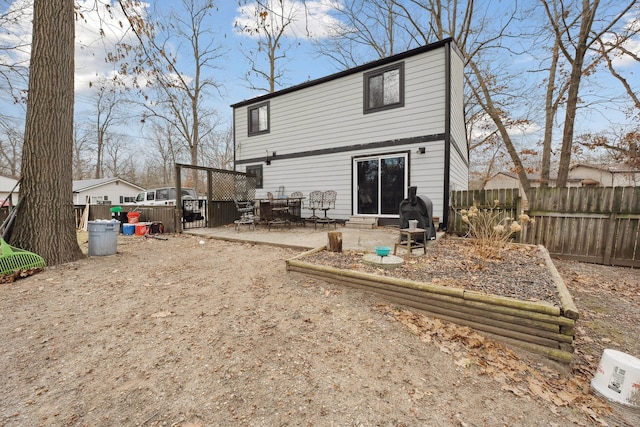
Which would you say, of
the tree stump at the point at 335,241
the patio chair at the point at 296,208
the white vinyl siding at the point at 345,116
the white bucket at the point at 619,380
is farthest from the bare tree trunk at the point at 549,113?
the white bucket at the point at 619,380

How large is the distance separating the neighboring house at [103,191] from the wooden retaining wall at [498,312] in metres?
22.4

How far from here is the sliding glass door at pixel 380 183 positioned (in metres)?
7.75

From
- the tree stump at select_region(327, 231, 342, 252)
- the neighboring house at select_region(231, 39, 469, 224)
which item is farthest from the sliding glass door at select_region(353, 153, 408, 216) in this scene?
the tree stump at select_region(327, 231, 342, 252)

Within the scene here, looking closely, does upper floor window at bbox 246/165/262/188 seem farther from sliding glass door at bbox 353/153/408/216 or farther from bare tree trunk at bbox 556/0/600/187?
bare tree trunk at bbox 556/0/600/187

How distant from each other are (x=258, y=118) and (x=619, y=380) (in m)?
11.2

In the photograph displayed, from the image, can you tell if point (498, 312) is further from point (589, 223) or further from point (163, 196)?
point (163, 196)

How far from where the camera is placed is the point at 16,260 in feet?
13.4

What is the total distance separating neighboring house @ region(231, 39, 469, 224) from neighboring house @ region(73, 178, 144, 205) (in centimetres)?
1579

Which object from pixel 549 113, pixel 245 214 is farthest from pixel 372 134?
pixel 549 113

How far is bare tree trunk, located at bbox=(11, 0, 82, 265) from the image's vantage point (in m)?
4.48

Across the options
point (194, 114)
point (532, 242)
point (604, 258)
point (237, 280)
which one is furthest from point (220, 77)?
point (604, 258)

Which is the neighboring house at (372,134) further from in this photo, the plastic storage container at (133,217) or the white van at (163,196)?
the white van at (163,196)

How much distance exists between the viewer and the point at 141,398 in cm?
175

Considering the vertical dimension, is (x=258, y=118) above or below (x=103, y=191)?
above
